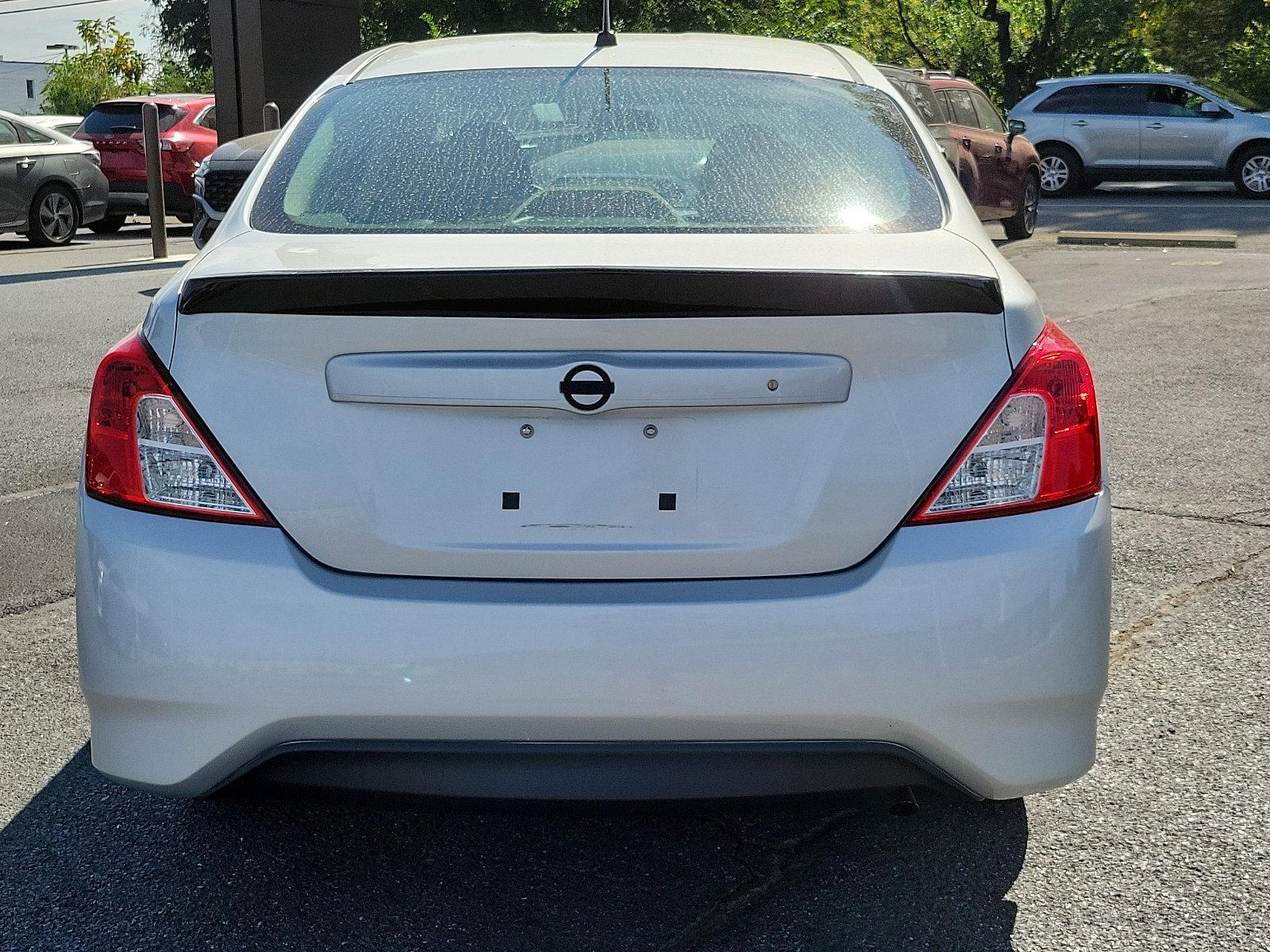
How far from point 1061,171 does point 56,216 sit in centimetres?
1391

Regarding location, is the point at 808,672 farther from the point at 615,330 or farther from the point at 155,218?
the point at 155,218

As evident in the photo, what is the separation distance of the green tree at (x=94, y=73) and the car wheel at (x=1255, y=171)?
45205mm

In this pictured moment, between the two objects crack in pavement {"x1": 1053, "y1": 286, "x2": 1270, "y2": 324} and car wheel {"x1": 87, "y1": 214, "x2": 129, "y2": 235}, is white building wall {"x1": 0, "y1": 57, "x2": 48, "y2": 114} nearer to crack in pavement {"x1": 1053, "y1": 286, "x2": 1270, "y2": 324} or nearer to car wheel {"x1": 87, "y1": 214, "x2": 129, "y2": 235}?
car wheel {"x1": 87, "y1": 214, "x2": 129, "y2": 235}

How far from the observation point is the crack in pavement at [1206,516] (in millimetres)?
5156

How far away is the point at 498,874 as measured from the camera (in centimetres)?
280

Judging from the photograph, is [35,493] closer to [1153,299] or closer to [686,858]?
[686,858]

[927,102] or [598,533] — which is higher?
[598,533]

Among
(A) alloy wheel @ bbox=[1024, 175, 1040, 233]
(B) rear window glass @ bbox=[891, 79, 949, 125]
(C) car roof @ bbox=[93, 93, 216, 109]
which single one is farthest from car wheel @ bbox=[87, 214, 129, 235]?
(A) alloy wheel @ bbox=[1024, 175, 1040, 233]

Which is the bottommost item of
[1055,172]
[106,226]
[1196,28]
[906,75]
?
[106,226]

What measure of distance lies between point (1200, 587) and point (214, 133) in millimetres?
15339

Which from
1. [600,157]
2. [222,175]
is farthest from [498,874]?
[222,175]

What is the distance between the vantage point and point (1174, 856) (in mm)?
2854

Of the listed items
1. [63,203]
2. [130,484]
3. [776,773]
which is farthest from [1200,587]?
[63,203]

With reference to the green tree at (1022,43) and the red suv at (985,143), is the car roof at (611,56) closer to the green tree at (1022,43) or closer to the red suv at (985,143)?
the red suv at (985,143)
